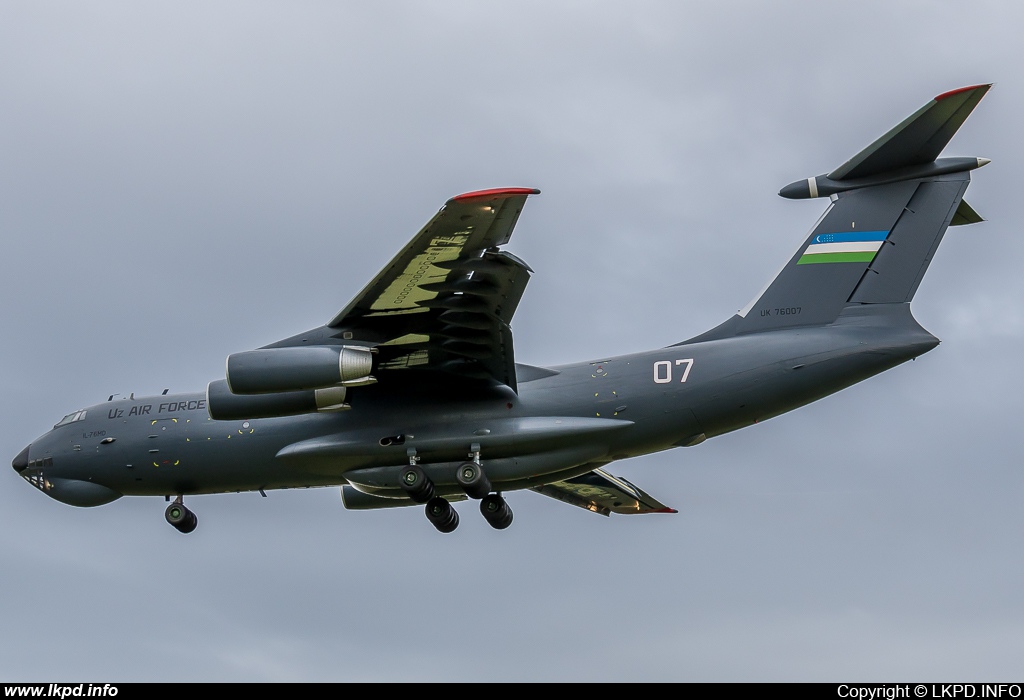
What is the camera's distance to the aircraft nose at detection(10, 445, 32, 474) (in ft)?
51.8

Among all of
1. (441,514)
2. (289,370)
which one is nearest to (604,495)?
(441,514)

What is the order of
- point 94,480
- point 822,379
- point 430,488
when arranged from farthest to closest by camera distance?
point 94,480 < point 430,488 < point 822,379

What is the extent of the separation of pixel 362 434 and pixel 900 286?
231 inches

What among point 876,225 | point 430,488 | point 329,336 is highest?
point 876,225

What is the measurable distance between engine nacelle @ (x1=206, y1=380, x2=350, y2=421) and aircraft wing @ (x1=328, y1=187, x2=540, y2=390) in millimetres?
663

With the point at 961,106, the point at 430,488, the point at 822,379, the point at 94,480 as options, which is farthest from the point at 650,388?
the point at 94,480

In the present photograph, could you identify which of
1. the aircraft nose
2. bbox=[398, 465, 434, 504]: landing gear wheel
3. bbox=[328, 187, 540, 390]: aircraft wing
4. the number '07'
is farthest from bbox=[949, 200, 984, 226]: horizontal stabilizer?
the aircraft nose

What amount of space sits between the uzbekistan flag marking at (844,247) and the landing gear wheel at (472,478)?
13.4 feet

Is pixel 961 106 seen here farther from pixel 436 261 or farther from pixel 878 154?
pixel 436 261

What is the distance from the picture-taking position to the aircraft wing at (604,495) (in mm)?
17344

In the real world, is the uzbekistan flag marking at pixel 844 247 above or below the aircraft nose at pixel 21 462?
above

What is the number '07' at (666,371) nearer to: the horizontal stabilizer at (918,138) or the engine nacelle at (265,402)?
the horizontal stabilizer at (918,138)

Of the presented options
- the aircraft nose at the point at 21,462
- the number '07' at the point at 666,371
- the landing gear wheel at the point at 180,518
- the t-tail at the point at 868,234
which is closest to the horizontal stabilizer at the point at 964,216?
the t-tail at the point at 868,234

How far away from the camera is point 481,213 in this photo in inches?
474
